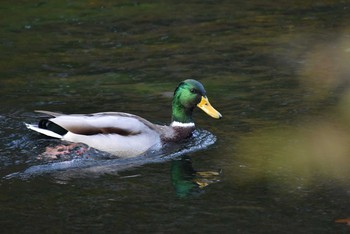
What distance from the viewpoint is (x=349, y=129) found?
9.90 metres

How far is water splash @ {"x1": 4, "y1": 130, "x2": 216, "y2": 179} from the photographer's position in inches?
339

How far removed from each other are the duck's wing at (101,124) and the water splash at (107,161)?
23 cm

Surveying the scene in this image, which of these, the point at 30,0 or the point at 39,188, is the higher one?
the point at 30,0

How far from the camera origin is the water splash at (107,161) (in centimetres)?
860

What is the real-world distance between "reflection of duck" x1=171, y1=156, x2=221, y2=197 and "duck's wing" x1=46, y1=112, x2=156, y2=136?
2.07 feet

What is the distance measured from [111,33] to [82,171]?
612cm

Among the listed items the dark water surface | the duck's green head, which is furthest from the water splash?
the duck's green head

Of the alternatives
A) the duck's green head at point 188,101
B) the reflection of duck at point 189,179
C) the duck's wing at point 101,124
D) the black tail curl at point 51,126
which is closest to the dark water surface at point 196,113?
the reflection of duck at point 189,179

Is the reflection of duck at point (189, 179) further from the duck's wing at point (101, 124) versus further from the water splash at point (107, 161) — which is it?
the duck's wing at point (101, 124)

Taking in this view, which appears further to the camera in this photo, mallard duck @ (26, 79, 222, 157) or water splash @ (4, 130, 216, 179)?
mallard duck @ (26, 79, 222, 157)

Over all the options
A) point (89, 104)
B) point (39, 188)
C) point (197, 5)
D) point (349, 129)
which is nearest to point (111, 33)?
point (197, 5)

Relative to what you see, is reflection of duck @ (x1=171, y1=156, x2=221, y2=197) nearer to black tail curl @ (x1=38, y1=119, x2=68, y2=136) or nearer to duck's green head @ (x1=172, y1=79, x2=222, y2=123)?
duck's green head @ (x1=172, y1=79, x2=222, y2=123)

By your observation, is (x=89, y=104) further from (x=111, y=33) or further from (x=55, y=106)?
(x=111, y=33)

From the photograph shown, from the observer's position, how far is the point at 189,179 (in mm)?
8492
